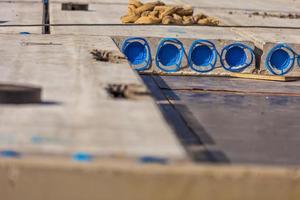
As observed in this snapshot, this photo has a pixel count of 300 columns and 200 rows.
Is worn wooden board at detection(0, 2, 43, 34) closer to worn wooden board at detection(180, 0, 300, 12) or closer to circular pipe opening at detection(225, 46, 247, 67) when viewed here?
circular pipe opening at detection(225, 46, 247, 67)

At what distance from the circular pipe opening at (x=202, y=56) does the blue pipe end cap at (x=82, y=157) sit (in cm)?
826

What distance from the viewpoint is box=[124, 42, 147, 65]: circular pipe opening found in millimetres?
13578

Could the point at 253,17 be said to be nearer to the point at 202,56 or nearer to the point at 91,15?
the point at 91,15

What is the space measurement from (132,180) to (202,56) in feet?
27.8

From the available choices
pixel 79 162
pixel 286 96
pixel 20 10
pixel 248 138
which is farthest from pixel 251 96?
pixel 20 10

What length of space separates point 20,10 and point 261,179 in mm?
14040

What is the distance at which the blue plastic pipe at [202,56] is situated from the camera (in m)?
13.7

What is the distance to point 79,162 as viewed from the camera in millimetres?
5602

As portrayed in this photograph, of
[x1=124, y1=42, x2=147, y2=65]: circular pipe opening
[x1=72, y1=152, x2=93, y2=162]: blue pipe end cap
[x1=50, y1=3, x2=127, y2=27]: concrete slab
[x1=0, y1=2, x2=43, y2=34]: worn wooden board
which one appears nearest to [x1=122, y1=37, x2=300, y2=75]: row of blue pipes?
[x1=124, y1=42, x2=147, y2=65]: circular pipe opening

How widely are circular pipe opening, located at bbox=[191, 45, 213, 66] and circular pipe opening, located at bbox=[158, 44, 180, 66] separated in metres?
0.33

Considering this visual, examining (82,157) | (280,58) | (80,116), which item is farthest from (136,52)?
(82,157)

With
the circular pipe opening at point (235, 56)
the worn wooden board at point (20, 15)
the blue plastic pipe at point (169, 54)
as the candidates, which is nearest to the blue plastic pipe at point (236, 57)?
the circular pipe opening at point (235, 56)

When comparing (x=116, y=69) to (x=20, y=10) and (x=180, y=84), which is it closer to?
(x=180, y=84)

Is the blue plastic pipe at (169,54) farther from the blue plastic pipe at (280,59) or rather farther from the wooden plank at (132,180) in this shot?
the wooden plank at (132,180)
